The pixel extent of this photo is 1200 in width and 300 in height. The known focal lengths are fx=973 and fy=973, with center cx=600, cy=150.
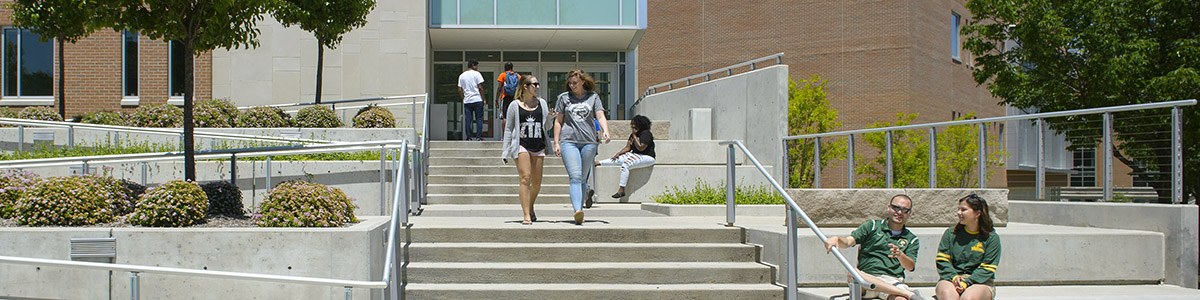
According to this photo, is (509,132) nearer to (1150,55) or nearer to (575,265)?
(575,265)

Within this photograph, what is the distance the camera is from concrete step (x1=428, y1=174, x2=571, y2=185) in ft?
49.0

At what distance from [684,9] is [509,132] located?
1206 inches

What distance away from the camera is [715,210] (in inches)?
475

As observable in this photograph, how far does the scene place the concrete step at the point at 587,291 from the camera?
25.6 ft

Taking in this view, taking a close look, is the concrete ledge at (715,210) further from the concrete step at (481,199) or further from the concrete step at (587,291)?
the concrete step at (587,291)

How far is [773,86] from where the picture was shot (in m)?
15.4

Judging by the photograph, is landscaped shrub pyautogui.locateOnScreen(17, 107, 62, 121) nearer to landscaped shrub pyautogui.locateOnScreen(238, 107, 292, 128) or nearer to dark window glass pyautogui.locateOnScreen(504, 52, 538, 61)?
landscaped shrub pyautogui.locateOnScreen(238, 107, 292, 128)

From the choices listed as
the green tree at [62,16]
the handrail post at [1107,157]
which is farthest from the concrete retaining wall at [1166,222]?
the green tree at [62,16]

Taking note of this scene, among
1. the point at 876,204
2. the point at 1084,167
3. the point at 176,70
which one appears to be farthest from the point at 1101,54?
the point at 176,70

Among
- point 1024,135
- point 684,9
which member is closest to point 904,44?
point 684,9

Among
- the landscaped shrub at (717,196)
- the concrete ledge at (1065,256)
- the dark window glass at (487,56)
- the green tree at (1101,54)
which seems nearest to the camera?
the concrete ledge at (1065,256)

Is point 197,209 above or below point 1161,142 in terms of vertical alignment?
below

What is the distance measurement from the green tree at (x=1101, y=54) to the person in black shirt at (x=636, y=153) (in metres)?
8.97

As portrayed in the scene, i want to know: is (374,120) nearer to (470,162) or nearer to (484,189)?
(470,162)
